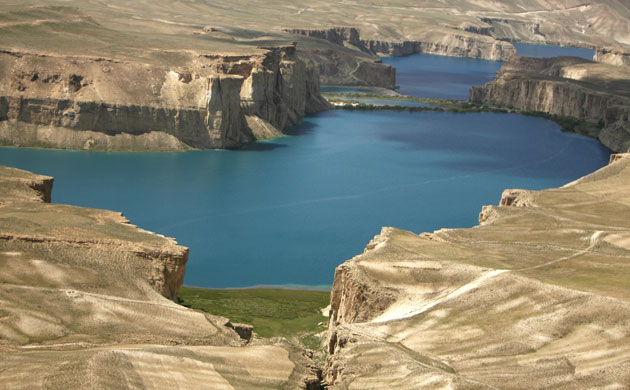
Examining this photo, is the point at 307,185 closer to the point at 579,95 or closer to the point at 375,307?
the point at 375,307

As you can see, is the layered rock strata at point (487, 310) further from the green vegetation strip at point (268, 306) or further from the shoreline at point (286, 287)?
the shoreline at point (286, 287)

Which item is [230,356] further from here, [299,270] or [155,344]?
[299,270]

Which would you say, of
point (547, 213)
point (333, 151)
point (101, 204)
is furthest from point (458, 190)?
point (101, 204)

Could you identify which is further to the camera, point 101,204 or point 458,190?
point 458,190

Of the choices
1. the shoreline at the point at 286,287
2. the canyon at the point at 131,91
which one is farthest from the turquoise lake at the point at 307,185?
the canyon at the point at 131,91

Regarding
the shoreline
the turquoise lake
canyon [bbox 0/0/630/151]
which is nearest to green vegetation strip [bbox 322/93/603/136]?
the turquoise lake
